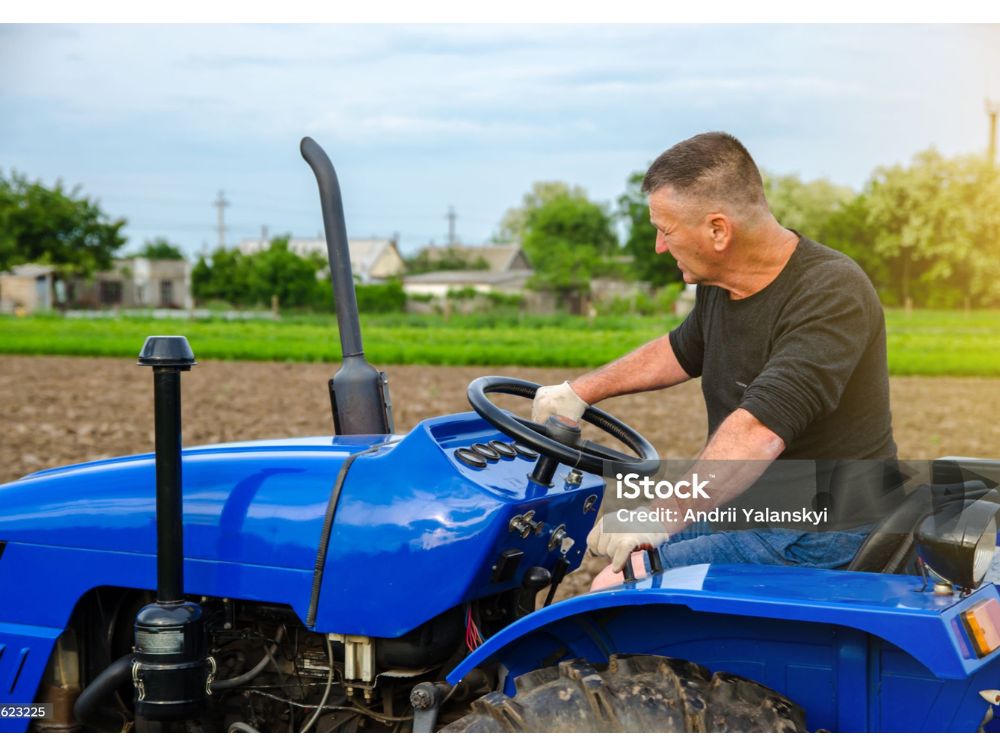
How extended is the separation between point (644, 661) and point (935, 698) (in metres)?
0.46

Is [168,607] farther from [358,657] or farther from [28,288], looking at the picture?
[28,288]

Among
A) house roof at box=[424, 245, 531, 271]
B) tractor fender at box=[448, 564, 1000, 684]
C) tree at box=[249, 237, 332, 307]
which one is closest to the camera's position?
tractor fender at box=[448, 564, 1000, 684]

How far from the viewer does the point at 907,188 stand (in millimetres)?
23469

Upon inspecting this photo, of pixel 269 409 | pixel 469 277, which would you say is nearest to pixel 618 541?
pixel 269 409

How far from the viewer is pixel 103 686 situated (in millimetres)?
2299

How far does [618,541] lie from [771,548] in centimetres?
35

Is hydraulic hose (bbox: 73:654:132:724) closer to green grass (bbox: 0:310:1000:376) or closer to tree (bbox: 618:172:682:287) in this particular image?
green grass (bbox: 0:310:1000:376)

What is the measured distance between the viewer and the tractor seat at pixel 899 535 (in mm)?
1954

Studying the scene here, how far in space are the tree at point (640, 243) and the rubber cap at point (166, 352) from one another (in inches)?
1474

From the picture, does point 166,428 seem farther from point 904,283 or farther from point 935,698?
point 904,283

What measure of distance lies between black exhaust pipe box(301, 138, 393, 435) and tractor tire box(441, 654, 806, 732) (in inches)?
39.1

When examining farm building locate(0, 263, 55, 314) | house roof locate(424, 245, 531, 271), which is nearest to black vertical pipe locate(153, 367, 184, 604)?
farm building locate(0, 263, 55, 314)

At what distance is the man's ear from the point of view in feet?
7.22

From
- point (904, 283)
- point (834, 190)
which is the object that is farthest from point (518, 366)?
point (834, 190)
